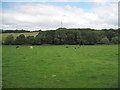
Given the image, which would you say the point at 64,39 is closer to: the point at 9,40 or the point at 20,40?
the point at 20,40

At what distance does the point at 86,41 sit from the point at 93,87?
74305 mm

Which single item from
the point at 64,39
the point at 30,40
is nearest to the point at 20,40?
the point at 30,40

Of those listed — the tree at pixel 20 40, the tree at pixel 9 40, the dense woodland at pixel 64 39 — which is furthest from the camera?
the dense woodland at pixel 64 39

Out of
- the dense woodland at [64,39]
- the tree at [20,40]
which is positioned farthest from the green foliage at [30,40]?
the tree at [20,40]

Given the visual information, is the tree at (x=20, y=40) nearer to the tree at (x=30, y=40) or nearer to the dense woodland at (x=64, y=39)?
the dense woodland at (x=64, y=39)

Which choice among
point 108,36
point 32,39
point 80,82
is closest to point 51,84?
point 80,82

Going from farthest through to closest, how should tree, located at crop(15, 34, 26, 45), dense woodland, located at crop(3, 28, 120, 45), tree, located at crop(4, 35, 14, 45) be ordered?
dense woodland, located at crop(3, 28, 120, 45), tree, located at crop(15, 34, 26, 45), tree, located at crop(4, 35, 14, 45)

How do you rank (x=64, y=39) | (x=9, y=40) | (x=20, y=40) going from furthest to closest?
(x=64, y=39) → (x=20, y=40) → (x=9, y=40)

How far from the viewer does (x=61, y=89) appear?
7316 millimetres

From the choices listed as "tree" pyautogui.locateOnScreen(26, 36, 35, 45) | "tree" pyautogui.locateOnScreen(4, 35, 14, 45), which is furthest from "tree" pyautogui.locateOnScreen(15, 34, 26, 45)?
"tree" pyautogui.locateOnScreen(4, 35, 14, 45)

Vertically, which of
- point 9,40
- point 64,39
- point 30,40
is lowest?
point 30,40

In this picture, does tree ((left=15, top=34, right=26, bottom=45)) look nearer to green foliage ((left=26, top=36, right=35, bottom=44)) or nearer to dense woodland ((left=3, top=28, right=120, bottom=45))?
dense woodland ((left=3, top=28, right=120, bottom=45))

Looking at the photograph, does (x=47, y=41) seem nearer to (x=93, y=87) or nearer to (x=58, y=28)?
(x=58, y=28)

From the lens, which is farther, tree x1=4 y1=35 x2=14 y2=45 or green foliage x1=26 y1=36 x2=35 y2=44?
green foliage x1=26 y1=36 x2=35 y2=44
